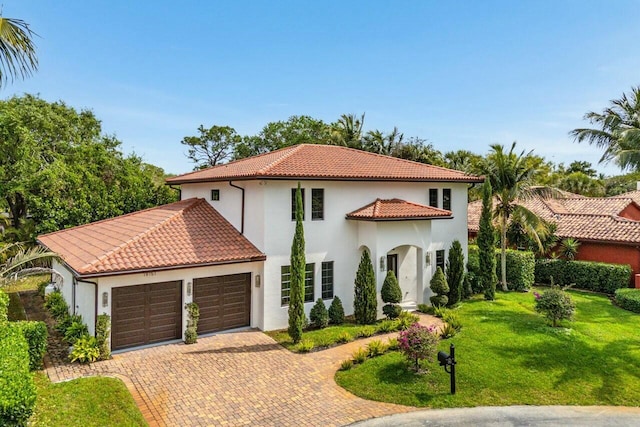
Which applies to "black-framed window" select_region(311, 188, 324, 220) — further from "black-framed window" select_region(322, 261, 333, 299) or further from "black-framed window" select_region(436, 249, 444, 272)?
"black-framed window" select_region(436, 249, 444, 272)

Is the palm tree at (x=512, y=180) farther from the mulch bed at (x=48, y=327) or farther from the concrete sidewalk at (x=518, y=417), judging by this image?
the mulch bed at (x=48, y=327)

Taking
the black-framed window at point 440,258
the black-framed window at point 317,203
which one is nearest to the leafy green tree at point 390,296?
the black-framed window at point 317,203

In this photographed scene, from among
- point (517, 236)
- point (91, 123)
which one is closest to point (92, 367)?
point (517, 236)

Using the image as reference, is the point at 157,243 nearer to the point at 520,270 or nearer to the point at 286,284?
the point at 286,284

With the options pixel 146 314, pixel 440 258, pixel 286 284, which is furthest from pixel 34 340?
pixel 440 258

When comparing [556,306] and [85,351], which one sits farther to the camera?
[556,306]

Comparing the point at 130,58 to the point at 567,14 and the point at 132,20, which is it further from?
the point at 567,14
